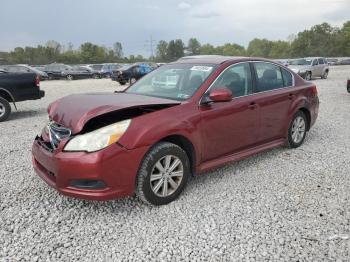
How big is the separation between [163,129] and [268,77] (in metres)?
2.48

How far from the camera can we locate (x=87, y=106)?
154 inches

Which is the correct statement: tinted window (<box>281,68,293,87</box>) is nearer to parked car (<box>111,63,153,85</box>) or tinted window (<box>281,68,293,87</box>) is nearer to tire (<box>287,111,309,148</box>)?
tire (<box>287,111,309,148</box>)

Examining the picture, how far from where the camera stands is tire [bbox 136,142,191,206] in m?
3.80

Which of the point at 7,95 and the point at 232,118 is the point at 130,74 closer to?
the point at 7,95

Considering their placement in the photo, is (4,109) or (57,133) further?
(4,109)

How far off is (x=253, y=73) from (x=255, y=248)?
2.78 metres

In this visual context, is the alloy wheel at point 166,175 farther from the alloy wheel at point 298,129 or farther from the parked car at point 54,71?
the parked car at point 54,71

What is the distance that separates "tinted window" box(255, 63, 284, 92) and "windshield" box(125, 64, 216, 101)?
93cm

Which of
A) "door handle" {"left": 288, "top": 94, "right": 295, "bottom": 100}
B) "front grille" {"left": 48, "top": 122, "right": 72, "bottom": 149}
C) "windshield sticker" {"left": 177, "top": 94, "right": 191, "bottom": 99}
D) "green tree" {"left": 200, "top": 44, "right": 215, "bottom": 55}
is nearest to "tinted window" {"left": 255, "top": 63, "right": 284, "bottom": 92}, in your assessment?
Result: "door handle" {"left": 288, "top": 94, "right": 295, "bottom": 100}

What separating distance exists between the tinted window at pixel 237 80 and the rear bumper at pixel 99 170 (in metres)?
1.63

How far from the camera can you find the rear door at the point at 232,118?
14.5ft

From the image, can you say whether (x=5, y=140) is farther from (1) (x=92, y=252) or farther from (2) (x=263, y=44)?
(2) (x=263, y=44)

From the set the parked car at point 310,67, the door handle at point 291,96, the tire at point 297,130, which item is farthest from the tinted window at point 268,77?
the parked car at point 310,67

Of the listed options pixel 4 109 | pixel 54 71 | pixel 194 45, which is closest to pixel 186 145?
pixel 4 109
